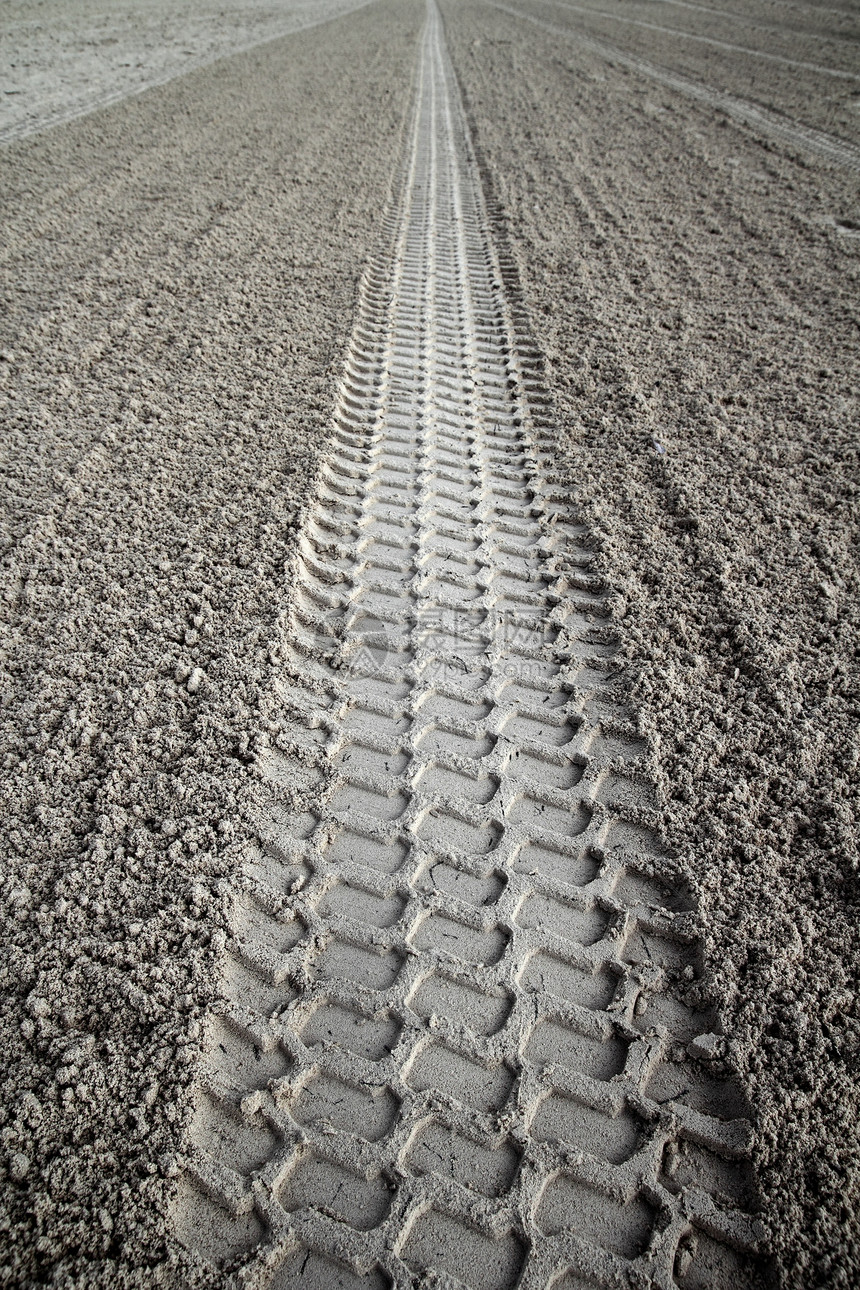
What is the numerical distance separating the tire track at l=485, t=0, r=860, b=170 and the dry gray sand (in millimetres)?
1406

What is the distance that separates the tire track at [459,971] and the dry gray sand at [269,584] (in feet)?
0.25

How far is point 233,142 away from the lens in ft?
24.5

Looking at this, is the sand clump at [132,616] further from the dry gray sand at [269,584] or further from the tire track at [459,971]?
the tire track at [459,971]

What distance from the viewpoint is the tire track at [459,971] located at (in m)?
1.46

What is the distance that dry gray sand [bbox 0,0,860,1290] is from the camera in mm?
1590

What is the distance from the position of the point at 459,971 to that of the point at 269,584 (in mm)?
1596

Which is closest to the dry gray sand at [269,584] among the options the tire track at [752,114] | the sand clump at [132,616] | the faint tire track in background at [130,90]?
the sand clump at [132,616]

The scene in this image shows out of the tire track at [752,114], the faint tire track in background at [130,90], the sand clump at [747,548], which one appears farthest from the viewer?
the tire track at [752,114]

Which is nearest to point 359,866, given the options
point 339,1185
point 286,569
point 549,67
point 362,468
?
point 339,1185

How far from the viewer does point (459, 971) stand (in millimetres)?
1841

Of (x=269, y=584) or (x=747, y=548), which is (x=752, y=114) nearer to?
(x=747, y=548)

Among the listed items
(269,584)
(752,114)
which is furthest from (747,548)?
(752,114)

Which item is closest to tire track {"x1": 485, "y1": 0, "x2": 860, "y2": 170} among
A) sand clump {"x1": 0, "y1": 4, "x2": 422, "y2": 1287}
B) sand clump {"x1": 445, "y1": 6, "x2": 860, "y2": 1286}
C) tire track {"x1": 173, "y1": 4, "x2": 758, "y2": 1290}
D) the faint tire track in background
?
sand clump {"x1": 445, "y1": 6, "x2": 860, "y2": 1286}

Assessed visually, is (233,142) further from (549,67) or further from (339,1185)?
(339,1185)
